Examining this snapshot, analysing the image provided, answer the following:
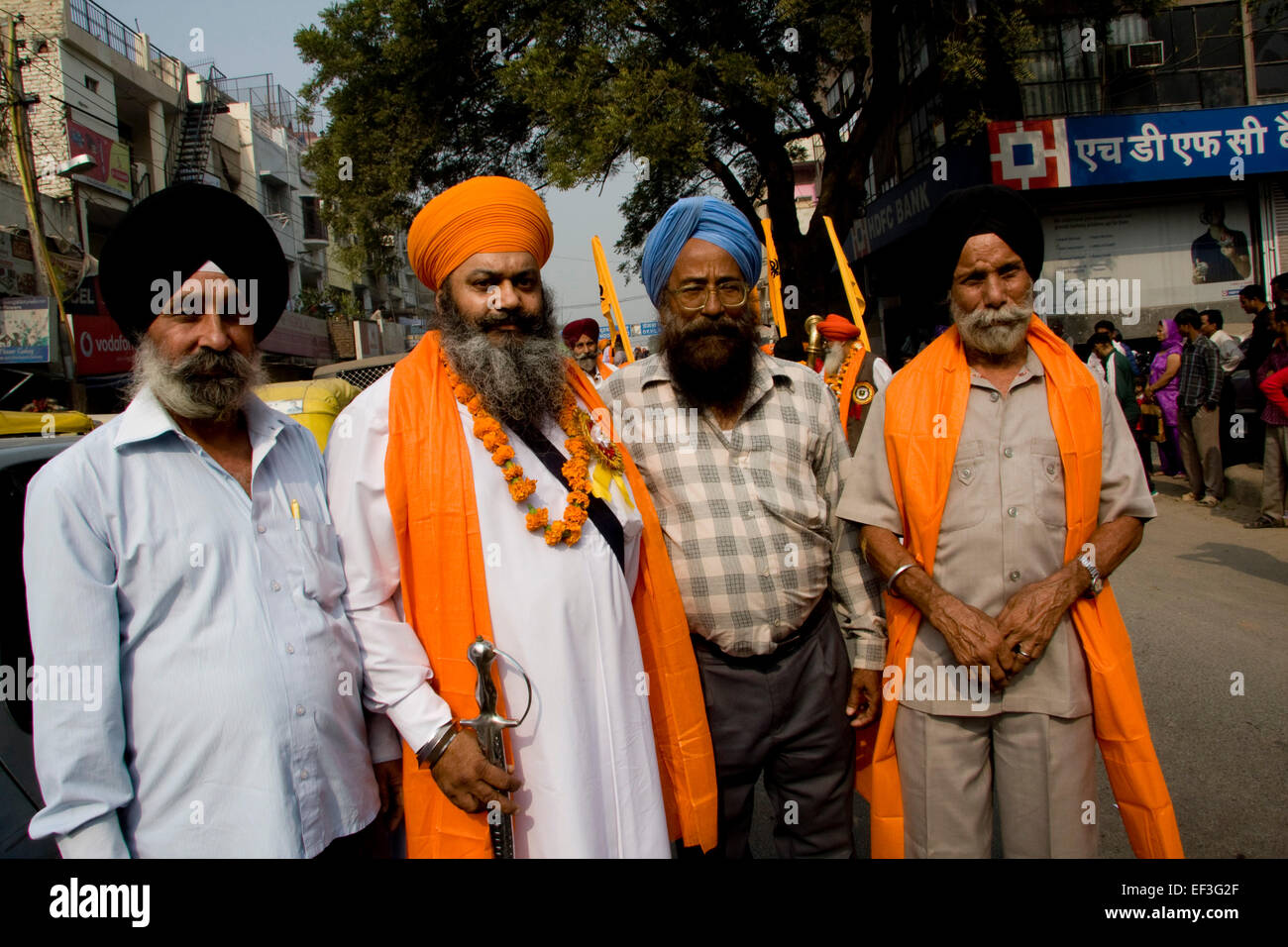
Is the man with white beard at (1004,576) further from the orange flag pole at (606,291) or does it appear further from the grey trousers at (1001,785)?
the orange flag pole at (606,291)

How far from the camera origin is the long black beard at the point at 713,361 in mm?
2545

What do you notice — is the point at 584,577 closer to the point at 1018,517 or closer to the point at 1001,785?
the point at 1018,517

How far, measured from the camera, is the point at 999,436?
2.30 m

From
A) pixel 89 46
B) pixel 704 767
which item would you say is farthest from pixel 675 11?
pixel 89 46

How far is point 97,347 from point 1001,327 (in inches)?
717

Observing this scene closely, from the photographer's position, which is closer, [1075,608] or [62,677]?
[62,677]

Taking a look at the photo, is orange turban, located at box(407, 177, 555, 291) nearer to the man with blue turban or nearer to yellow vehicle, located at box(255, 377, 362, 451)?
the man with blue turban

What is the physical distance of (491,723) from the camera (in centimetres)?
185

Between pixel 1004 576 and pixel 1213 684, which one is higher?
pixel 1004 576

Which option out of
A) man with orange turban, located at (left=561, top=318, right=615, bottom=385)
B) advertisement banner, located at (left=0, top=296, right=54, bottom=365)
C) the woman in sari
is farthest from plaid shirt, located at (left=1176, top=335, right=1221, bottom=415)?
advertisement banner, located at (left=0, top=296, right=54, bottom=365)

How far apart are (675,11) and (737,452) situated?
421 inches

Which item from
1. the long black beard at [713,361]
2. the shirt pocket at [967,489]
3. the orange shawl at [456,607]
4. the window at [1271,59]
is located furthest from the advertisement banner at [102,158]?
the window at [1271,59]

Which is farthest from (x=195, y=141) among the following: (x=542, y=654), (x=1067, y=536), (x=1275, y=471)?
(x=1067, y=536)

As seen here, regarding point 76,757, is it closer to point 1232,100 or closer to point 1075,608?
point 1075,608
